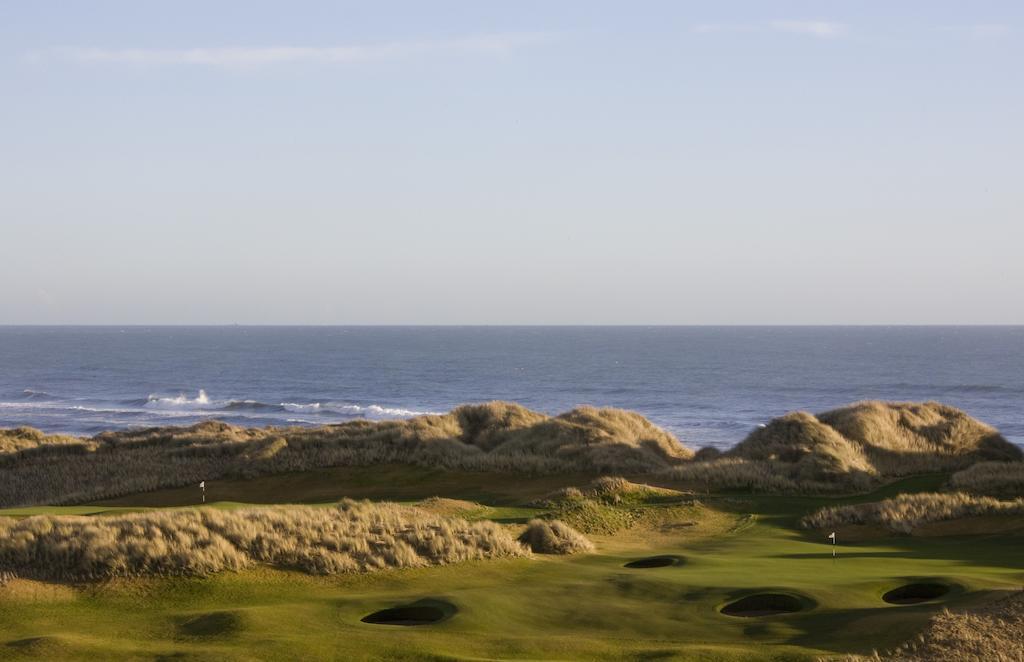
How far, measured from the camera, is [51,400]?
108m

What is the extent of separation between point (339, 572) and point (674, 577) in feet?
17.6

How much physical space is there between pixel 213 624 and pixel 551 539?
8.66m

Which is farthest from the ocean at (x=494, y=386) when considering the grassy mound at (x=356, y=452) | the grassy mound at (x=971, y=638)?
the grassy mound at (x=971, y=638)

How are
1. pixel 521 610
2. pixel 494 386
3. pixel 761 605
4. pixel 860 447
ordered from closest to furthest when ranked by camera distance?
pixel 521 610 < pixel 761 605 < pixel 860 447 < pixel 494 386

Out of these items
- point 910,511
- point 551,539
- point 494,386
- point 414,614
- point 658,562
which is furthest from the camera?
point 494,386

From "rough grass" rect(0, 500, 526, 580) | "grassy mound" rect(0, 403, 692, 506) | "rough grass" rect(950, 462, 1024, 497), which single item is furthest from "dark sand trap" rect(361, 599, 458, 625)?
"grassy mound" rect(0, 403, 692, 506)

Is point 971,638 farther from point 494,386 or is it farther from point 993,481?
point 494,386

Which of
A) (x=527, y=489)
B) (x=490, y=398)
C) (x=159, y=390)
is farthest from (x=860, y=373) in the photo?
(x=527, y=489)

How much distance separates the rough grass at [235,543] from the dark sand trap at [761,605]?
5185 mm

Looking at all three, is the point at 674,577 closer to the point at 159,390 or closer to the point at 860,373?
the point at 159,390

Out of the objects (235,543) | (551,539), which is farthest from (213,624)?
(551,539)

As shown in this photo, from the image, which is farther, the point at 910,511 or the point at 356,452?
the point at 356,452

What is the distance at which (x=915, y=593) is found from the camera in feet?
54.2

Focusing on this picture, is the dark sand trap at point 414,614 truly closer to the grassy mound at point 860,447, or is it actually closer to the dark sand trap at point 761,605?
the dark sand trap at point 761,605
